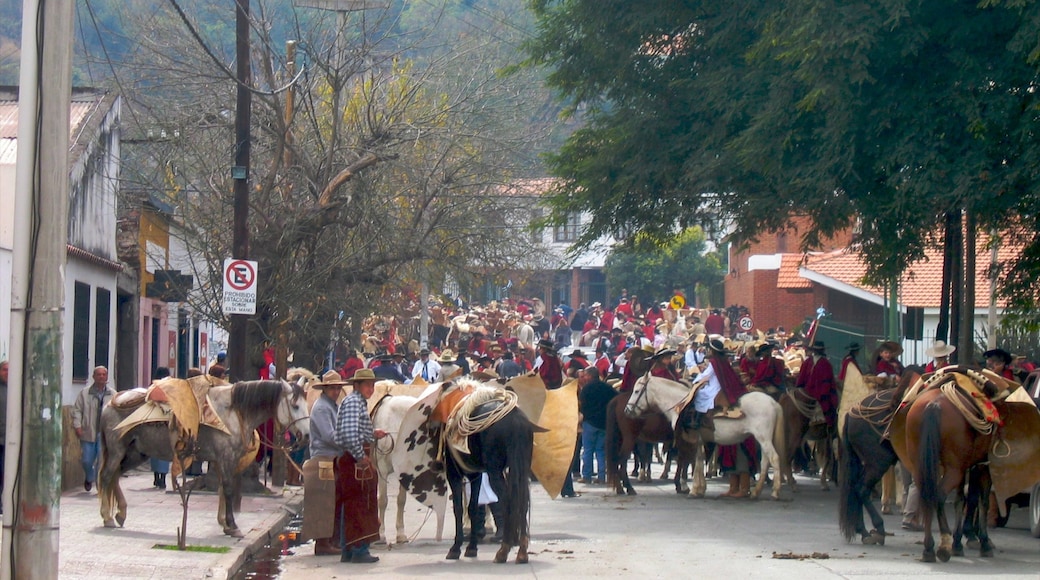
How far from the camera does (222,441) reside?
1412cm

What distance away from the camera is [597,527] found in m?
15.2

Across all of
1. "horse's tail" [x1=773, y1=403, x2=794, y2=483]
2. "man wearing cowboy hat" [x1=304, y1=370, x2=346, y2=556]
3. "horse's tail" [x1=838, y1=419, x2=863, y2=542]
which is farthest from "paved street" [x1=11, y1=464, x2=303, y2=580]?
"horse's tail" [x1=773, y1=403, x2=794, y2=483]

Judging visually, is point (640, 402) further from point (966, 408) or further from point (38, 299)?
point (38, 299)

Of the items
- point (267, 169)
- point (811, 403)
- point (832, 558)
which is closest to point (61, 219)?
point (832, 558)

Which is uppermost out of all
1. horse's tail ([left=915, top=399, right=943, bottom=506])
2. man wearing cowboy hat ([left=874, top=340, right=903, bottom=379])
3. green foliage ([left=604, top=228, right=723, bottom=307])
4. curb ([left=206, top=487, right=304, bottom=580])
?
green foliage ([left=604, top=228, right=723, bottom=307])

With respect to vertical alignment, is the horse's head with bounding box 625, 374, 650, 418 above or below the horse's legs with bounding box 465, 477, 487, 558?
above

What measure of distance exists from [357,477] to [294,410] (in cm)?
282

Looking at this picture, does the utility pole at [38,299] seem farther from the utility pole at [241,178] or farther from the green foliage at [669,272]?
the green foliage at [669,272]

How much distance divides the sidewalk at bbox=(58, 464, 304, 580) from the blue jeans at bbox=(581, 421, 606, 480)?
4941 millimetres

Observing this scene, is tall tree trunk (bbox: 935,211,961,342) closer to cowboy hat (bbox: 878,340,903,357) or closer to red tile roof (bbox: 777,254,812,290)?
cowboy hat (bbox: 878,340,903,357)

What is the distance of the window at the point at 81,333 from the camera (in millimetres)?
20734

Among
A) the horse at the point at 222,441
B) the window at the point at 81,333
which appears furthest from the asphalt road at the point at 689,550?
the window at the point at 81,333

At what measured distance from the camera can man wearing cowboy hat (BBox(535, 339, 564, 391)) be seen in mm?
21406

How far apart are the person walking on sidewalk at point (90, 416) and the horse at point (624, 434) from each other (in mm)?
7462
